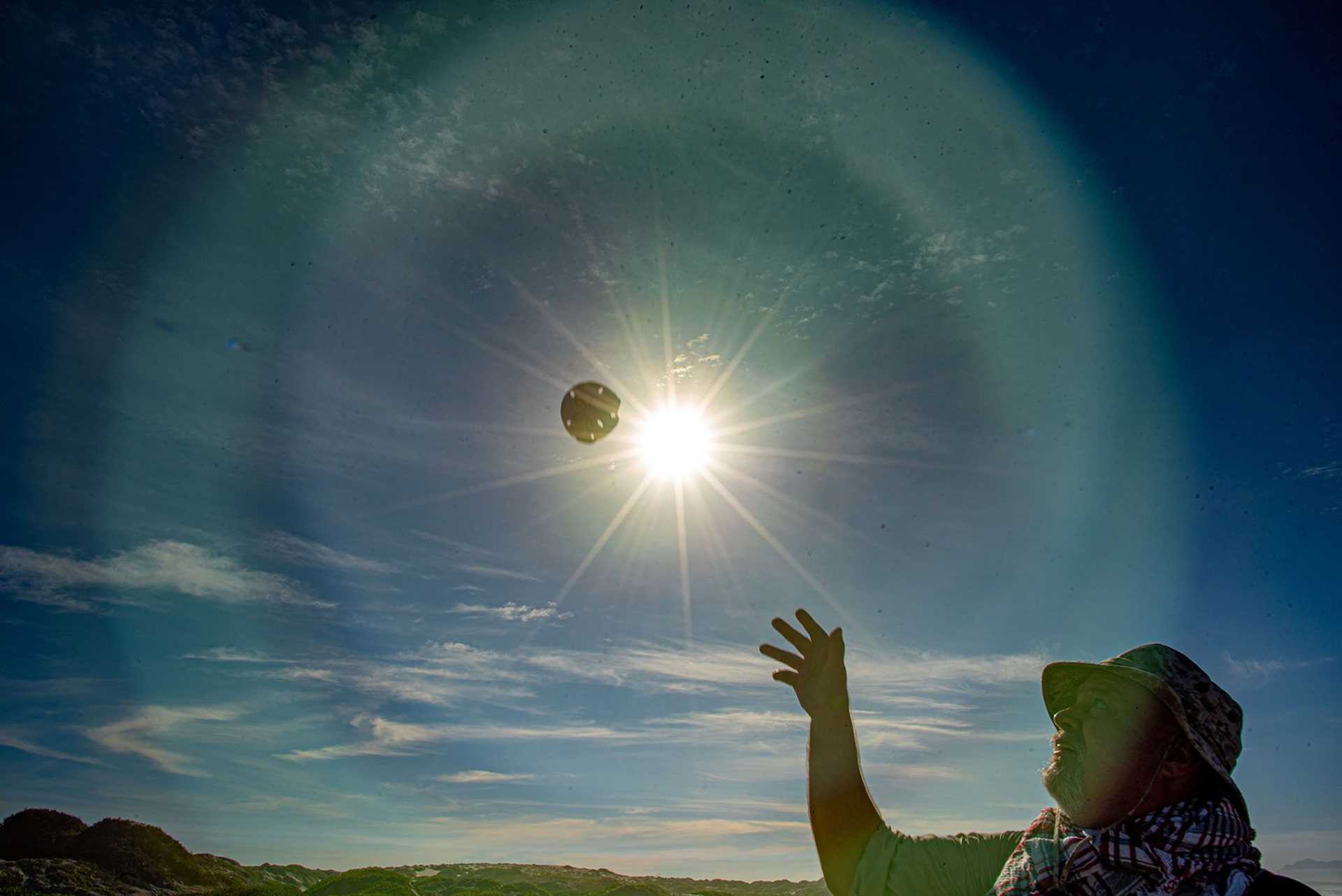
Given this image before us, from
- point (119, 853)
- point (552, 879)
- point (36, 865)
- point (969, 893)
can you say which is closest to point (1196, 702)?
point (969, 893)

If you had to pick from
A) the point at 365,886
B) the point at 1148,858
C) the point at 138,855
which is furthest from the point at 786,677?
the point at 138,855

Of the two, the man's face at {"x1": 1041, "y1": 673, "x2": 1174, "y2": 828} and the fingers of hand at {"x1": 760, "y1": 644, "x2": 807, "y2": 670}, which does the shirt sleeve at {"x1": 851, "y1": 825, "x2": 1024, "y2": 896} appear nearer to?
the man's face at {"x1": 1041, "y1": 673, "x2": 1174, "y2": 828}

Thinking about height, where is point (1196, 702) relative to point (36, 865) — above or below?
above

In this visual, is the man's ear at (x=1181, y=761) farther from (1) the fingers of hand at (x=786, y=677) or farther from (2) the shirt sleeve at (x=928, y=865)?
(1) the fingers of hand at (x=786, y=677)

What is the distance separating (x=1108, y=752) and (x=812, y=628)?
1682 millimetres

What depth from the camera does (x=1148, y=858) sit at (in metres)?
3.27

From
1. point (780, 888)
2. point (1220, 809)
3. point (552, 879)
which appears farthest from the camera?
point (780, 888)

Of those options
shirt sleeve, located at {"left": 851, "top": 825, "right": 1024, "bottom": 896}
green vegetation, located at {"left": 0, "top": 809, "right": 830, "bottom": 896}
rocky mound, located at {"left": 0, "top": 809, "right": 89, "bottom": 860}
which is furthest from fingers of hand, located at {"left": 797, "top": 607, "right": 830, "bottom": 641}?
rocky mound, located at {"left": 0, "top": 809, "right": 89, "bottom": 860}

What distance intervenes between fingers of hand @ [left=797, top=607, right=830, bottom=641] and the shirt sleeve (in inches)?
43.0

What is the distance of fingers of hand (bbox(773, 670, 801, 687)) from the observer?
14.1ft

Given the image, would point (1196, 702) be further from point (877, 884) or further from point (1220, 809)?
point (877, 884)

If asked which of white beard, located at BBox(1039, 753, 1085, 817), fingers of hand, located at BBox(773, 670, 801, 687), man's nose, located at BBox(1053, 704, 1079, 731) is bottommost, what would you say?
white beard, located at BBox(1039, 753, 1085, 817)

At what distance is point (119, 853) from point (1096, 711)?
60961mm

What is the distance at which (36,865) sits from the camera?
3684cm
